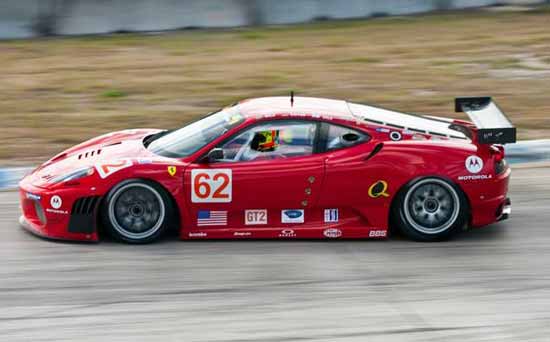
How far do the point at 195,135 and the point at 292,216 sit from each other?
3.54 feet

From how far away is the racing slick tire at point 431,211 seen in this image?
7.92 meters

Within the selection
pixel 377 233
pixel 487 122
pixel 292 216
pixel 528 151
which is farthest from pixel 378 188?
pixel 528 151

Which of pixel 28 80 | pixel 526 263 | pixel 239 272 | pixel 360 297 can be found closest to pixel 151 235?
pixel 239 272

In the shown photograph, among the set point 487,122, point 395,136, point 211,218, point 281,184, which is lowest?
point 211,218

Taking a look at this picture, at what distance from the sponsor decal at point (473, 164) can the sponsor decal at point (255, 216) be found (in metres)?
1.72

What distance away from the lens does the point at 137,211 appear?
7770 millimetres

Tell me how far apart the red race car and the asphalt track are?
17 centimetres

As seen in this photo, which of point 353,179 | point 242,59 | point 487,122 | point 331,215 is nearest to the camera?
point 353,179

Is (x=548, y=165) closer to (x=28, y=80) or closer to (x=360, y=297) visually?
(x=360, y=297)

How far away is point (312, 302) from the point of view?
6621 mm

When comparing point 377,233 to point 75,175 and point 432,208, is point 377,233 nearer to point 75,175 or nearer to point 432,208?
point 432,208

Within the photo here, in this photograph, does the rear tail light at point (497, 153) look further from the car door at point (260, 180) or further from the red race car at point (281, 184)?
the car door at point (260, 180)

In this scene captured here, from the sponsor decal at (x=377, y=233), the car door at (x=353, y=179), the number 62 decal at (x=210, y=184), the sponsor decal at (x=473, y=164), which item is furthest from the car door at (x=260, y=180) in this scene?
the sponsor decal at (x=473, y=164)

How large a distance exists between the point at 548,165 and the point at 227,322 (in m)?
5.79
